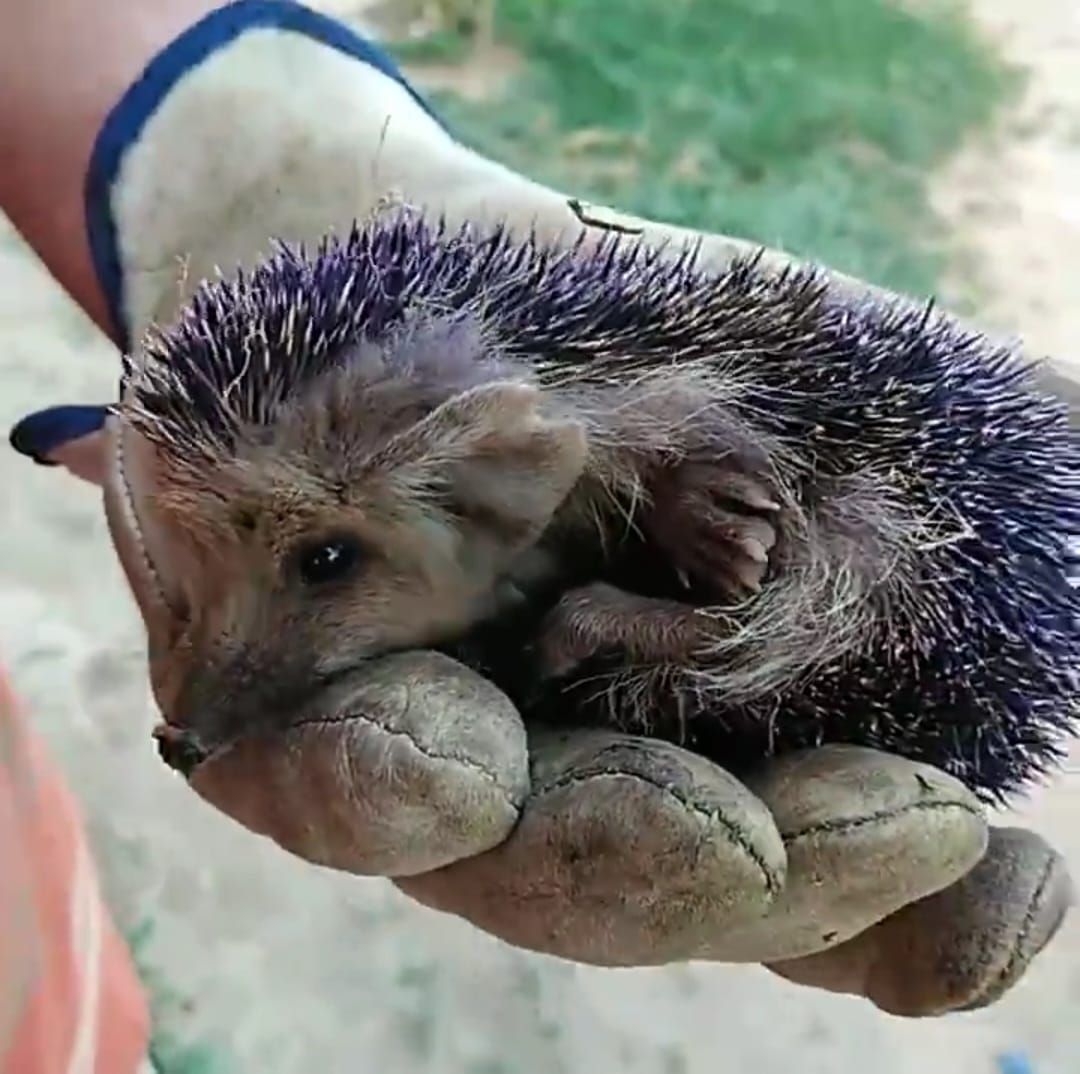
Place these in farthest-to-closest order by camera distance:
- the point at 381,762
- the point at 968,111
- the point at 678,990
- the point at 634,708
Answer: the point at 968,111
the point at 678,990
the point at 634,708
the point at 381,762

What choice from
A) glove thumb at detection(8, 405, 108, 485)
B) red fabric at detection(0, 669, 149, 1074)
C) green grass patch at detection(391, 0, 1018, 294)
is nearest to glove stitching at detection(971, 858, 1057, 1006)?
red fabric at detection(0, 669, 149, 1074)

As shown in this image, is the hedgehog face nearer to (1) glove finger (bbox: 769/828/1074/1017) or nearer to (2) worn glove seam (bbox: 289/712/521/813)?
(2) worn glove seam (bbox: 289/712/521/813)

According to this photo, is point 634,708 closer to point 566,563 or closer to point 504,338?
point 566,563

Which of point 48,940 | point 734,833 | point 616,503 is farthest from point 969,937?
point 48,940

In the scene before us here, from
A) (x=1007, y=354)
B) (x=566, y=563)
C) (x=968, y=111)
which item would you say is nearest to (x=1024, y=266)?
(x=968, y=111)

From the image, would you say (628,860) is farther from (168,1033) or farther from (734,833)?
(168,1033)

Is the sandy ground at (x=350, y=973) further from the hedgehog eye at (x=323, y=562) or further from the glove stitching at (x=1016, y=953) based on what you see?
the hedgehog eye at (x=323, y=562)
